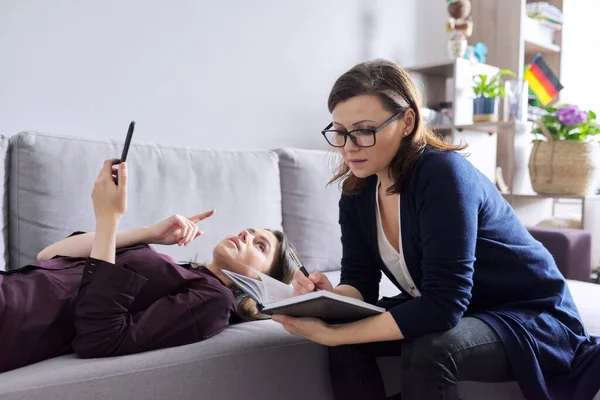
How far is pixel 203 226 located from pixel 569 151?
1919 millimetres

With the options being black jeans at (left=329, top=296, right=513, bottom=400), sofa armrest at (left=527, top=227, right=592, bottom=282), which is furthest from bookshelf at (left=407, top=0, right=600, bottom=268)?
black jeans at (left=329, top=296, right=513, bottom=400)

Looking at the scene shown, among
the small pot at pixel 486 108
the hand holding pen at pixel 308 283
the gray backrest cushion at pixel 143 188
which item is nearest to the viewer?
the hand holding pen at pixel 308 283

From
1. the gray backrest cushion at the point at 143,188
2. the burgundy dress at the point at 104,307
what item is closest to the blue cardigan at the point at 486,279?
the burgundy dress at the point at 104,307

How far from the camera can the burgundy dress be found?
1138mm

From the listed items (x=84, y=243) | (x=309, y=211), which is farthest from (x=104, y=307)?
(x=309, y=211)

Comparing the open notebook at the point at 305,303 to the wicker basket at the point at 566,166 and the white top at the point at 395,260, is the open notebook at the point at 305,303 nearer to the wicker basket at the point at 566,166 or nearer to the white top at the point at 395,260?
the white top at the point at 395,260

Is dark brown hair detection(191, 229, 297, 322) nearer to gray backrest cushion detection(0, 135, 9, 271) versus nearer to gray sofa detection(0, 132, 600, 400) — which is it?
gray sofa detection(0, 132, 600, 400)

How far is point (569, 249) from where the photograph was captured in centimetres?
232

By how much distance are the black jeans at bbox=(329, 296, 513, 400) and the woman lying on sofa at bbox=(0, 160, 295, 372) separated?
1.28 ft

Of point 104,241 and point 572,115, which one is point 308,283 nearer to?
point 104,241

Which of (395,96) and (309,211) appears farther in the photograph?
(309,211)

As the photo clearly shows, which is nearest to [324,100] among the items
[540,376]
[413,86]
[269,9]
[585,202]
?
[269,9]

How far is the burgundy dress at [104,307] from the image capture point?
1.14 metres

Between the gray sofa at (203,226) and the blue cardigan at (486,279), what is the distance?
121 mm
